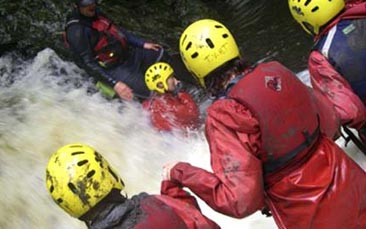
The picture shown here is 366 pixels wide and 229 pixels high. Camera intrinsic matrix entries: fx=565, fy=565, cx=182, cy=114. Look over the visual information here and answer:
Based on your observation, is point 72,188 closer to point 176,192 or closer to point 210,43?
point 176,192

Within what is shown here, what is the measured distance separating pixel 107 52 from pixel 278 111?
188 inches

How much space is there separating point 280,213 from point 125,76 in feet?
15.2

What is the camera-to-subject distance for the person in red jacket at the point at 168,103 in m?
6.39

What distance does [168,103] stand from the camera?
21.4 feet

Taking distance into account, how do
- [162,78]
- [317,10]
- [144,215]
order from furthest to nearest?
[162,78] < [317,10] < [144,215]

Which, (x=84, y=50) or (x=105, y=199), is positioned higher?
(x=105, y=199)

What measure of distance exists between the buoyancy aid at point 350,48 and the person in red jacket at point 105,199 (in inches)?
60.9

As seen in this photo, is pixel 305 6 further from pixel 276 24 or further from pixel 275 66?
pixel 276 24

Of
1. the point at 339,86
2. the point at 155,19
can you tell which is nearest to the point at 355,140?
the point at 339,86

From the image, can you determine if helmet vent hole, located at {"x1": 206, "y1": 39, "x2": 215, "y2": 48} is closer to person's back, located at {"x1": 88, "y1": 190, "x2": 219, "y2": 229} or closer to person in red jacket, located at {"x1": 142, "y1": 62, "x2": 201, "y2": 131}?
person's back, located at {"x1": 88, "y1": 190, "x2": 219, "y2": 229}

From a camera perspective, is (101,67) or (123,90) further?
(101,67)

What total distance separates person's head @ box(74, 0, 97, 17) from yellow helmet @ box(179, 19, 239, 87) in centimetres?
369

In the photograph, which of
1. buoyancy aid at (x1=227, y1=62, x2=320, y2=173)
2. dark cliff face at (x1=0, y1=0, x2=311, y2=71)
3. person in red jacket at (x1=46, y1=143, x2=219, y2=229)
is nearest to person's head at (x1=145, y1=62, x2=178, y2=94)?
dark cliff face at (x1=0, y1=0, x2=311, y2=71)

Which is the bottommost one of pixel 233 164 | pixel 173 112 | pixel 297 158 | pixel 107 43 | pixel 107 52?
pixel 173 112
